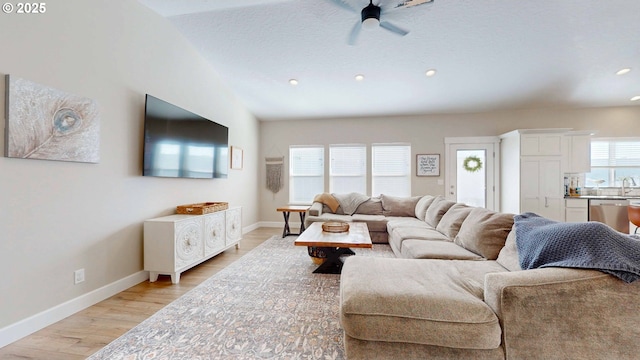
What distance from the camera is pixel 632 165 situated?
4773 millimetres

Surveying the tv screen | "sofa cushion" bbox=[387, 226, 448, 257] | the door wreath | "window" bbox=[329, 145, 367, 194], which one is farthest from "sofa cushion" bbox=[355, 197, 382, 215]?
the tv screen

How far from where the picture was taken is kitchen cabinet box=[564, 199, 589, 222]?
4.39 meters

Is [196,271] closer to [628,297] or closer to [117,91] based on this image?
[117,91]

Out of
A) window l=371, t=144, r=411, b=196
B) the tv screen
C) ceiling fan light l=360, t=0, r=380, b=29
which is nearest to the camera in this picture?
ceiling fan light l=360, t=0, r=380, b=29

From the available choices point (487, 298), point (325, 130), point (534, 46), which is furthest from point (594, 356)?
point (325, 130)

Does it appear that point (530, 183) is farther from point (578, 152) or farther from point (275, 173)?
point (275, 173)

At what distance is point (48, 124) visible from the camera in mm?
1942

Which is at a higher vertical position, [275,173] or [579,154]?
[579,154]

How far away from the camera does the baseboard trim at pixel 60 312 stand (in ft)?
5.65

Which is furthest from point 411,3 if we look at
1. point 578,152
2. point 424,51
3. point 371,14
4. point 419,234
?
point 578,152

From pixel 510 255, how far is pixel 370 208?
3.13 meters

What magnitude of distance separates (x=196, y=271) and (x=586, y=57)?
592cm

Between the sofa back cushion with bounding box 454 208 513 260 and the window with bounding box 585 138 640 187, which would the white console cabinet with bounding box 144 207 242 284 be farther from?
the window with bounding box 585 138 640 187

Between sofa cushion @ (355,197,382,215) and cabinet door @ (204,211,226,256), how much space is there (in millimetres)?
2576
